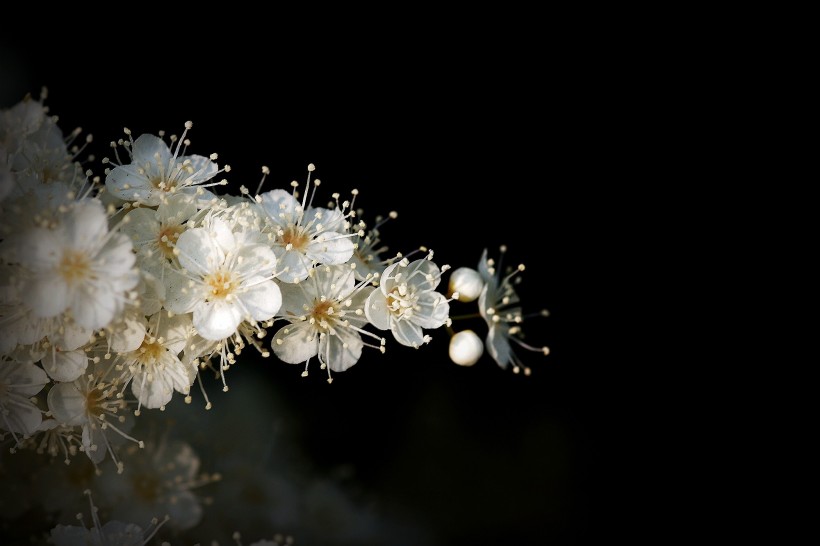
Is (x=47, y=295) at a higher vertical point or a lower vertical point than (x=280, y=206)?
lower

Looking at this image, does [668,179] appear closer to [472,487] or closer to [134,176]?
[472,487]

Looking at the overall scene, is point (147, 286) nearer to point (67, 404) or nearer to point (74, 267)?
point (74, 267)

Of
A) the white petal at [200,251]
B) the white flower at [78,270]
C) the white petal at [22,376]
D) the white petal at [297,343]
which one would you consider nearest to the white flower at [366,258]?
the white petal at [297,343]

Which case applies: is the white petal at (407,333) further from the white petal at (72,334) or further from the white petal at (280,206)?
the white petal at (72,334)

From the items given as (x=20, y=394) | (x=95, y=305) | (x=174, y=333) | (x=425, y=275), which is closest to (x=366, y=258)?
(x=425, y=275)

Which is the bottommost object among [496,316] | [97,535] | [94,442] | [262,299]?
[97,535]

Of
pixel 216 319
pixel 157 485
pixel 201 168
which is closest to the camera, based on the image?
pixel 216 319
